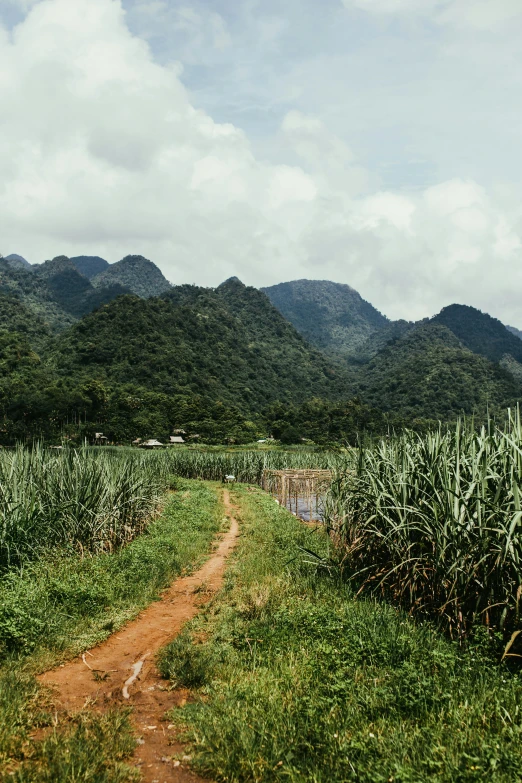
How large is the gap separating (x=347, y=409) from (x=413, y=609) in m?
67.7

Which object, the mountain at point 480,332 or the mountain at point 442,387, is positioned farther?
the mountain at point 480,332

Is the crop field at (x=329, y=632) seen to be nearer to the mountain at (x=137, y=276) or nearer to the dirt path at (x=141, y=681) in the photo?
the dirt path at (x=141, y=681)

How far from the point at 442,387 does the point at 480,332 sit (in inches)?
2940

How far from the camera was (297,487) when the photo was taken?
22.0m

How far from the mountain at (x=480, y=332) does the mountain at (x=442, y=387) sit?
1476 inches

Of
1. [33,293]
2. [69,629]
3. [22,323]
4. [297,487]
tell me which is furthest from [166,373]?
[69,629]

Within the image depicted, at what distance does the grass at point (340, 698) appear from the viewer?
126 inches

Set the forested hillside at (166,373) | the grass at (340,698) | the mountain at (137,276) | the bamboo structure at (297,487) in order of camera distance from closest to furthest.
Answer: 1. the grass at (340,698)
2. the bamboo structure at (297,487)
3. the forested hillside at (166,373)
4. the mountain at (137,276)

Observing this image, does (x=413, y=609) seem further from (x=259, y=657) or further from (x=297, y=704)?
(x=297, y=704)

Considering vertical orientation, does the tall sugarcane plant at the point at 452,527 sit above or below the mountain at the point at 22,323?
below

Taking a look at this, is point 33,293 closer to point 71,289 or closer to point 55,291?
point 55,291

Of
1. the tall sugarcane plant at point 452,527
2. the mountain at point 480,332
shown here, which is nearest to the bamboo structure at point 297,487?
the tall sugarcane plant at point 452,527

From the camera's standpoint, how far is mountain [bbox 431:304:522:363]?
13919 cm

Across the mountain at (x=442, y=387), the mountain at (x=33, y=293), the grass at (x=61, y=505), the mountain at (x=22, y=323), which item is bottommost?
the grass at (x=61, y=505)
